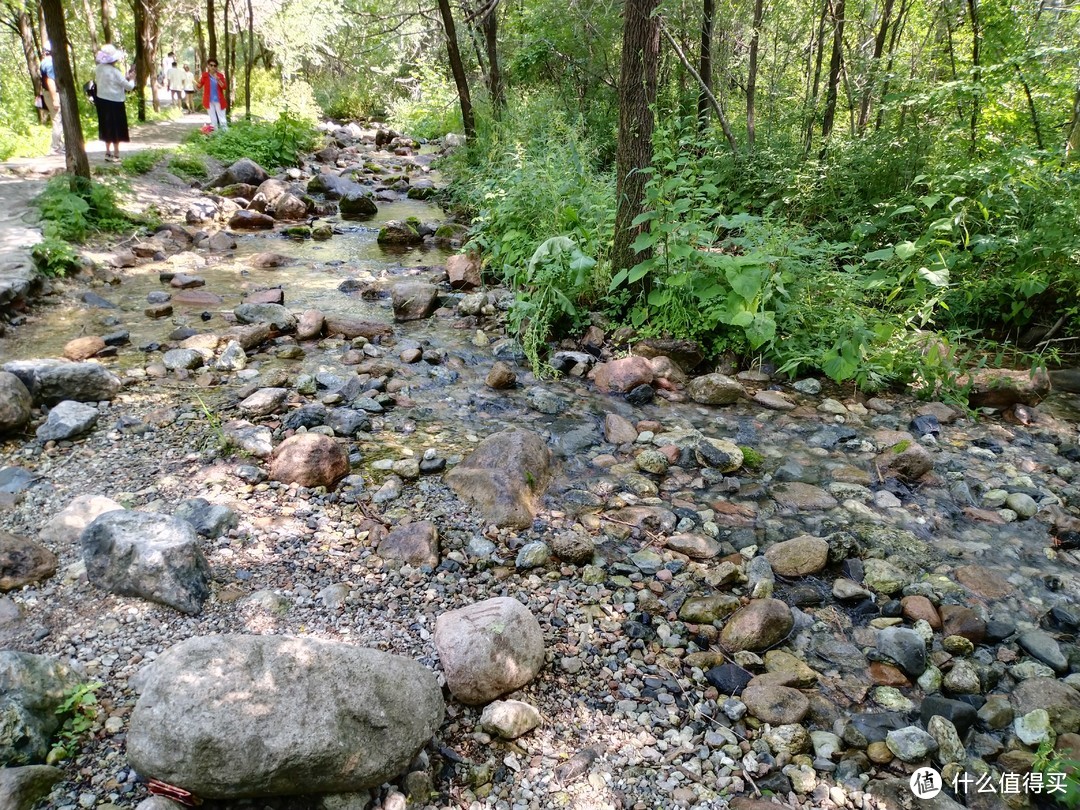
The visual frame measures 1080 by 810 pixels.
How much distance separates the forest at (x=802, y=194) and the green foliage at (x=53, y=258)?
2.81 meters

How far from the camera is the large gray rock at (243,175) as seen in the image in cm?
1304

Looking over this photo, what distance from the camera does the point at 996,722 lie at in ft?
9.39

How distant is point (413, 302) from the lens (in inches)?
307

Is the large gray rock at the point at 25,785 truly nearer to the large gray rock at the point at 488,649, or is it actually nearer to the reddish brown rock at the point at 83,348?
the large gray rock at the point at 488,649

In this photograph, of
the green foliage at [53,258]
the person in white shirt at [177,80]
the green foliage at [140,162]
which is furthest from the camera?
the person in white shirt at [177,80]

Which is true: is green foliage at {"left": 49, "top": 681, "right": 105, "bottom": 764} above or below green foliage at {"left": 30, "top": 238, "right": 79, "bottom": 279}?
below

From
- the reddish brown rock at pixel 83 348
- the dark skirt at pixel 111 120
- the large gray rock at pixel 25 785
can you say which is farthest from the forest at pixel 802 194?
the large gray rock at pixel 25 785

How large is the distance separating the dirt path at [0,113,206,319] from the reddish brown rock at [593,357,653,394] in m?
5.82

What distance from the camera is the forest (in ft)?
19.5

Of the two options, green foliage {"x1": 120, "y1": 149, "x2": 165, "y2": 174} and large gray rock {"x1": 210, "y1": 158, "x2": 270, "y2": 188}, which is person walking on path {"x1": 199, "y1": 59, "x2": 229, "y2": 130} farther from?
green foliage {"x1": 120, "y1": 149, "x2": 165, "y2": 174}

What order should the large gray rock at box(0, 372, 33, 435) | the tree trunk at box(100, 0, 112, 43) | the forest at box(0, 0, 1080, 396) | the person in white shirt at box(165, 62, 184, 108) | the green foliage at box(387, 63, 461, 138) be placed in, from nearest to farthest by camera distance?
the large gray rock at box(0, 372, 33, 435), the forest at box(0, 0, 1080, 396), the tree trunk at box(100, 0, 112, 43), the green foliage at box(387, 63, 461, 138), the person in white shirt at box(165, 62, 184, 108)

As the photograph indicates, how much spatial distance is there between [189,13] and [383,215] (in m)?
18.4

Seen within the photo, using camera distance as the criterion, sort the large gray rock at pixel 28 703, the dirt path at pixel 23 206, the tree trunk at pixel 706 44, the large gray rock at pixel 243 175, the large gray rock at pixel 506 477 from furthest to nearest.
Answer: the large gray rock at pixel 243 175, the tree trunk at pixel 706 44, the dirt path at pixel 23 206, the large gray rock at pixel 506 477, the large gray rock at pixel 28 703

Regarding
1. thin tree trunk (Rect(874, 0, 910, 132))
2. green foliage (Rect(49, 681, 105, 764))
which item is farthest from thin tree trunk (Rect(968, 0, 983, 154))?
green foliage (Rect(49, 681, 105, 764))
